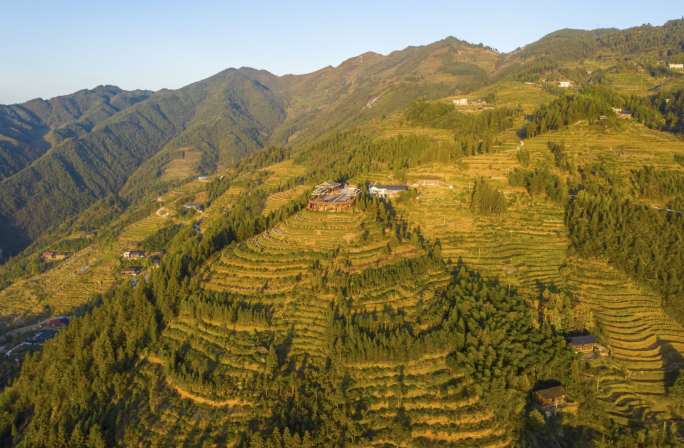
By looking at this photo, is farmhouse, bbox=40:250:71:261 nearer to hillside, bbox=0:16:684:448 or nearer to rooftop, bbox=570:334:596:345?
hillside, bbox=0:16:684:448

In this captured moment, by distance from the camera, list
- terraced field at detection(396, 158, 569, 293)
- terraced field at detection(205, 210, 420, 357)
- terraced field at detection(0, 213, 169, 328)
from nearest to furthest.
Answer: terraced field at detection(205, 210, 420, 357)
terraced field at detection(396, 158, 569, 293)
terraced field at detection(0, 213, 169, 328)

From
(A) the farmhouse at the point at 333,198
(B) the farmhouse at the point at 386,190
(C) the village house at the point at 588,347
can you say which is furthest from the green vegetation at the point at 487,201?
(C) the village house at the point at 588,347

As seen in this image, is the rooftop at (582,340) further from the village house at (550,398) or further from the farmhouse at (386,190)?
the farmhouse at (386,190)

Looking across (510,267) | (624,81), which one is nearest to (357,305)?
(510,267)

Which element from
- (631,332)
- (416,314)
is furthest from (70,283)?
(631,332)

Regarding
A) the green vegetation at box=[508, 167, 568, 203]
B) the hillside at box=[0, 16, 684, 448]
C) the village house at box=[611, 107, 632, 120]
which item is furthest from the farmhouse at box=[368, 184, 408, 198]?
the village house at box=[611, 107, 632, 120]
